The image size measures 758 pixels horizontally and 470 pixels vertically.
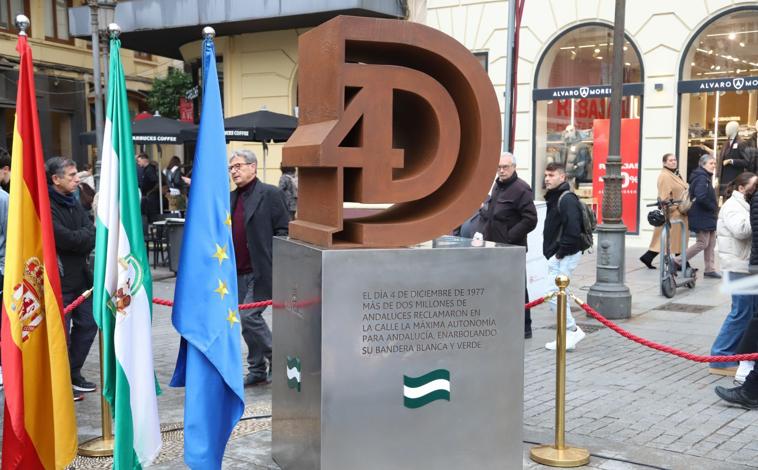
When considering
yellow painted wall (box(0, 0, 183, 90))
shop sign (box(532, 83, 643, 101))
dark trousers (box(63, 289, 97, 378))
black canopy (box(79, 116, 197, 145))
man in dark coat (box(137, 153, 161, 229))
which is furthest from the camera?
yellow painted wall (box(0, 0, 183, 90))

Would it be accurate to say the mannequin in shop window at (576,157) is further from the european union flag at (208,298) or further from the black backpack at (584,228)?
the european union flag at (208,298)

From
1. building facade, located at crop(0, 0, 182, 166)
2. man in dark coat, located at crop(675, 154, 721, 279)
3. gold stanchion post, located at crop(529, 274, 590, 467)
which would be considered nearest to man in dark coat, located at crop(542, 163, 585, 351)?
gold stanchion post, located at crop(529, 274, 590, 467)

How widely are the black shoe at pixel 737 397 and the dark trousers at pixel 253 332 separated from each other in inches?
145

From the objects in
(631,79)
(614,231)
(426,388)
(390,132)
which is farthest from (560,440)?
(631,79)

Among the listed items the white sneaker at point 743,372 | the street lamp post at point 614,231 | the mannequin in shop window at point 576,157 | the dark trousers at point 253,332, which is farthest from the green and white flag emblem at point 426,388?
the mannequin in shop window at point 576,157

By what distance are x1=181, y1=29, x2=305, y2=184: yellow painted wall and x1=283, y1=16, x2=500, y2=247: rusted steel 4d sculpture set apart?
53.7ft

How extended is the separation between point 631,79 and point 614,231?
24.4ft

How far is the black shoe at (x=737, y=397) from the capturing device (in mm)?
6004

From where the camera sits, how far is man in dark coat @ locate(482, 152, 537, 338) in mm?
7902

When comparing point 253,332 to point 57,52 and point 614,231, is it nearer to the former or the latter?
point 614,231

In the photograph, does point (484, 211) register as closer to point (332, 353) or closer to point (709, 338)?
point (709, 338)

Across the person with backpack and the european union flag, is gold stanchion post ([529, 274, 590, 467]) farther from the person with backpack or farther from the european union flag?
the person with backpack

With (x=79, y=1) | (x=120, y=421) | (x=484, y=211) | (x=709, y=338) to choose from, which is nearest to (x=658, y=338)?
(x=709, y=338)

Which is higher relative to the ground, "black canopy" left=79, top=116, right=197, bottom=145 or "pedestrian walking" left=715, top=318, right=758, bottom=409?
"black canopy" left=79, top=116, right=197, bottom=145
